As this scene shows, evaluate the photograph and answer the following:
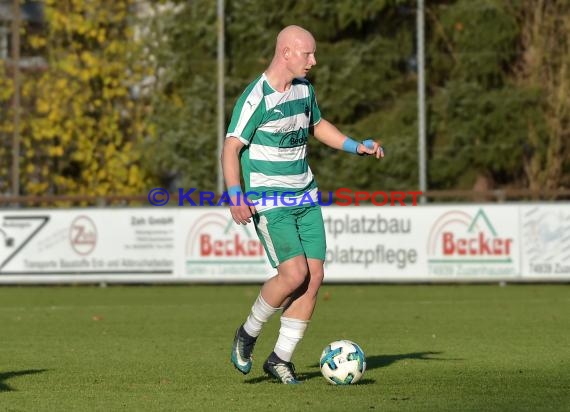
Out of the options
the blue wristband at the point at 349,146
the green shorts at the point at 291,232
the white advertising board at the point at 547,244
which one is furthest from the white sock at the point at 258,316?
the white advertising board at the point at 547,244

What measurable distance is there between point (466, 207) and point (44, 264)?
6.53m

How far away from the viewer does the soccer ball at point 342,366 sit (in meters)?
8.37

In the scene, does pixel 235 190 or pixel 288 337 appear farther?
pixel 288 337

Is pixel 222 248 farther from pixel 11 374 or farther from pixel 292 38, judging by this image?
pixel 292 38

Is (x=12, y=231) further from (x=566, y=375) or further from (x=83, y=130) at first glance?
(x=566, y=375)

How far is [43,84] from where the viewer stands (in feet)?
84.4

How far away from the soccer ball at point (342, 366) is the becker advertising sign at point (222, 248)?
11683 mm

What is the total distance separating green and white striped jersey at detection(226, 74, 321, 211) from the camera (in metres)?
8.32

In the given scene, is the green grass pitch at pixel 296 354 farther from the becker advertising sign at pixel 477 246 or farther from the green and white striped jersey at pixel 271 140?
the green and white striped jersey at pixel 271 140

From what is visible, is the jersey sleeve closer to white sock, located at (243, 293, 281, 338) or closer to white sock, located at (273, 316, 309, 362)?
white sock, located at (243, 293, 281, 338)

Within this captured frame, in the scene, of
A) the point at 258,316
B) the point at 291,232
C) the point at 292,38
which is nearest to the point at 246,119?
the point at 292,38

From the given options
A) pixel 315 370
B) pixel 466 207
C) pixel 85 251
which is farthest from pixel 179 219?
pixel 315 370

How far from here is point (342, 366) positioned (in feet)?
27.5

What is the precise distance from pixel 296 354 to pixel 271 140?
279 centimetres
